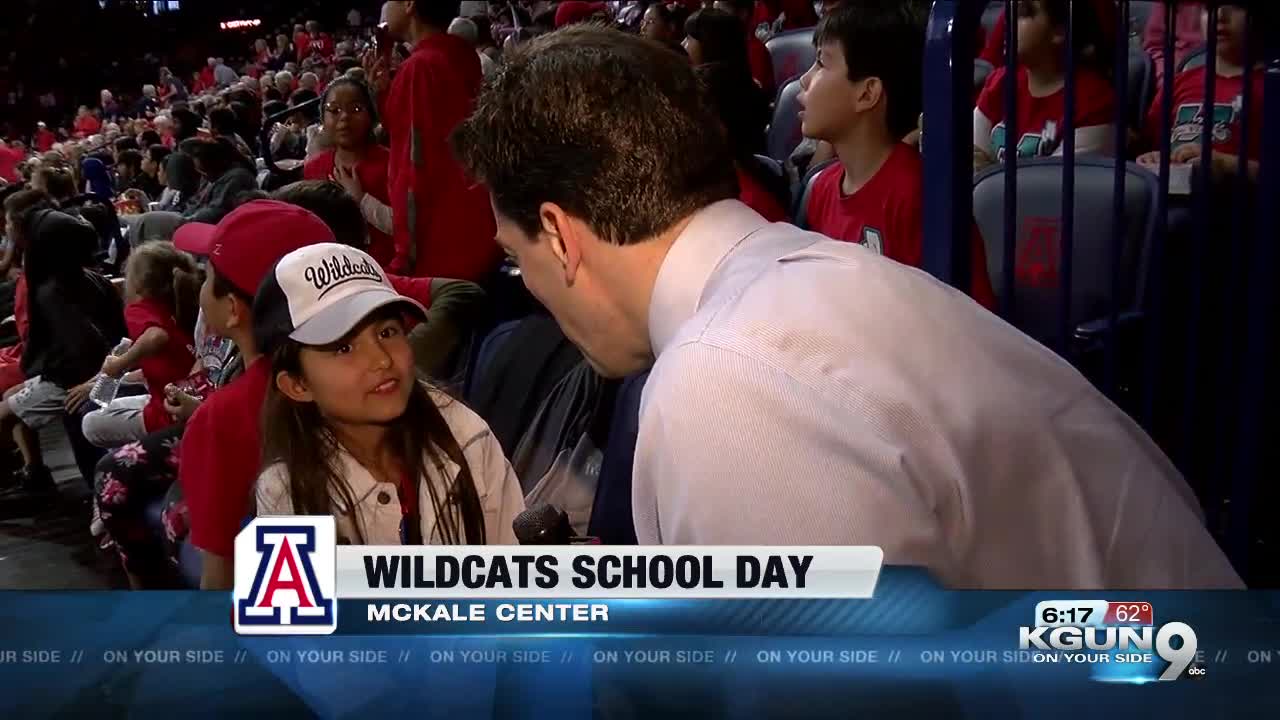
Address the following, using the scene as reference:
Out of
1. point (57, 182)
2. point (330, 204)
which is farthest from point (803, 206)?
point (57, 182)

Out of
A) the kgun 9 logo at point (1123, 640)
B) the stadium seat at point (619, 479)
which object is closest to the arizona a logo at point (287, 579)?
the stadium seat at point (619, 479)

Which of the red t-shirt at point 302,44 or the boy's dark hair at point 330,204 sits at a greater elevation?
the red t-shirt at point 302,44

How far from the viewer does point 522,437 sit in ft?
3.88

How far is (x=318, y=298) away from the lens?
114 centimetres

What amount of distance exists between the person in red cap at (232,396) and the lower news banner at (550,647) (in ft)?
0.16

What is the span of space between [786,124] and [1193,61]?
1312 mm

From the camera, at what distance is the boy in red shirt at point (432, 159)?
75.1 inches

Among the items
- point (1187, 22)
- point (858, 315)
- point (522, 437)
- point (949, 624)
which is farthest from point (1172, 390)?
point (858, 315)

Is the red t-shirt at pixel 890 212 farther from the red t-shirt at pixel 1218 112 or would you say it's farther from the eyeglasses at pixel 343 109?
the eyeglasses at pixel 343 109

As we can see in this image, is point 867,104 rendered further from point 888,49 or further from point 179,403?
point 179,403

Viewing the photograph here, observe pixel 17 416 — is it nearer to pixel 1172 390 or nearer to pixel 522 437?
pixel 522 437

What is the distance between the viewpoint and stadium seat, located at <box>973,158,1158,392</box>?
152cm

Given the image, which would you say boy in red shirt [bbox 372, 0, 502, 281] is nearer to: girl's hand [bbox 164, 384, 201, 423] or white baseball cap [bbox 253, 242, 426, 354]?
girl's hand [bbox 164, 384, 201, 423]

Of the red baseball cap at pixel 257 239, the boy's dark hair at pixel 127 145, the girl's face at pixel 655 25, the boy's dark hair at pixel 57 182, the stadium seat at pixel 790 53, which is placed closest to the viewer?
the red baseball cap at pixel 257 239
